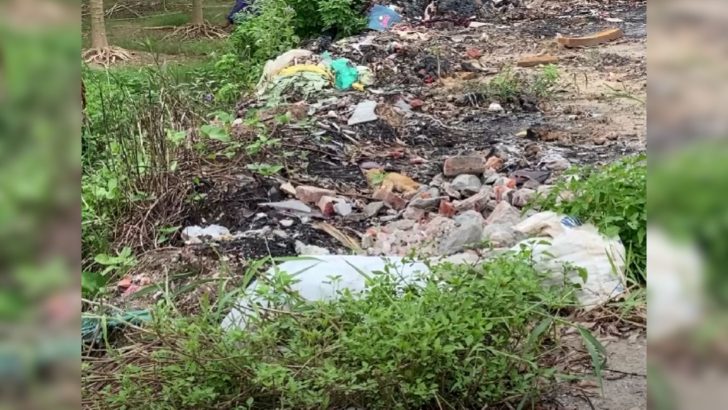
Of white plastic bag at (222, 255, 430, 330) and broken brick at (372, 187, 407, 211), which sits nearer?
white plastic bag at (222, 255, 430, 330)

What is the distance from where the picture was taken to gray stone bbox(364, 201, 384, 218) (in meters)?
4.54

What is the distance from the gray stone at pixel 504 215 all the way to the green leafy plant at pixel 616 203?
0.13m

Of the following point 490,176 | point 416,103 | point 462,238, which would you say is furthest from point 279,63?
point 462,238

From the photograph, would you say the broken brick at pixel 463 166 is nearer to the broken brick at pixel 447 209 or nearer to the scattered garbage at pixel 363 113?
the broken brick at pixel 447 209

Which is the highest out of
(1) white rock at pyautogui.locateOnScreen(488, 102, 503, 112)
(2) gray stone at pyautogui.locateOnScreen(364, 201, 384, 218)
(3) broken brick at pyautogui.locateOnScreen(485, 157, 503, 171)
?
(2) gray stone at pyautogui.locateOnScreen(364, 201, 384, 218)

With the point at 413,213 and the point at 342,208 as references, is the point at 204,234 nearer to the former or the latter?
the point at 342,208

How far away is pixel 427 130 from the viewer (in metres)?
6.16

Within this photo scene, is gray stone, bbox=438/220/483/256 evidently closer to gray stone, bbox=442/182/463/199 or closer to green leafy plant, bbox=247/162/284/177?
gray stone, bbox=442/182/463/199

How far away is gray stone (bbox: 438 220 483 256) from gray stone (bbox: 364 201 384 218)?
0.87 m

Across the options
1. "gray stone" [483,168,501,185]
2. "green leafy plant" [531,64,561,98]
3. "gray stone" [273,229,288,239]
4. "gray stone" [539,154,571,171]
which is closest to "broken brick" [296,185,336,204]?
"gray stone" [273,229,288,239]

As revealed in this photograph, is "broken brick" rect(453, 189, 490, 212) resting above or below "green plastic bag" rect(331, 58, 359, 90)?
above
